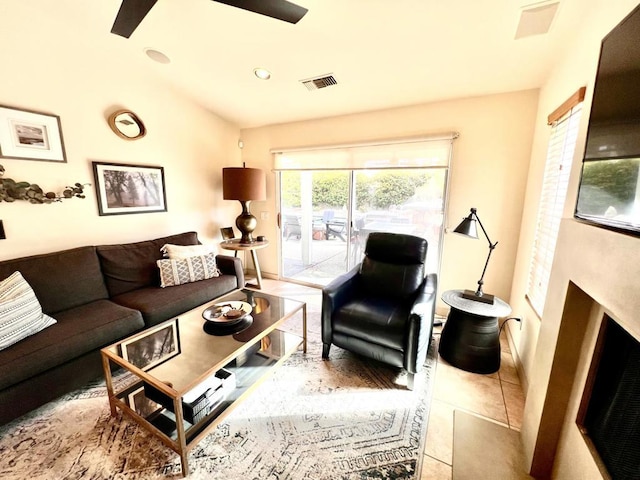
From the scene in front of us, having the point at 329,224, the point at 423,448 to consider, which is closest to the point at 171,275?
the point at 329,224

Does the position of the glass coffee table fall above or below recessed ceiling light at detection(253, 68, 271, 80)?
below

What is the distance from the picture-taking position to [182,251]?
2.84 m

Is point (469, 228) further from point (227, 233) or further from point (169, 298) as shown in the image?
point (227, 233)

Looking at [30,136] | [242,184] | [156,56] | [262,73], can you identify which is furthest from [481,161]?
[30,136]

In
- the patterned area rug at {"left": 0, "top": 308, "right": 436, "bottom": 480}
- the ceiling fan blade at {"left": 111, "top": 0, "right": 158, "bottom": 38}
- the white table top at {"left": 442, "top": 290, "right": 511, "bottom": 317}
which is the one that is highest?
the ceiling fan blade at {"left": 111, "top": 0, "right": 158, "bottom": 38}

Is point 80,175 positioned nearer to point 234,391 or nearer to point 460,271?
point 234,391

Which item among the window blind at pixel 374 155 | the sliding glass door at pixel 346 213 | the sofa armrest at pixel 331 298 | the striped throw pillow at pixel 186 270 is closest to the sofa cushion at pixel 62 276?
the striped throw pillow at pixel 186 270

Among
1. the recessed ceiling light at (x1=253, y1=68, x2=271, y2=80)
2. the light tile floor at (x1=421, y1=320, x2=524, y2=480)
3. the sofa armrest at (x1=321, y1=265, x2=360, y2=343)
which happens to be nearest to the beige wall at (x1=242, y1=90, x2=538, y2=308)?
the light tile floor at (x1=421, y1=320, x2=524, y2=480)

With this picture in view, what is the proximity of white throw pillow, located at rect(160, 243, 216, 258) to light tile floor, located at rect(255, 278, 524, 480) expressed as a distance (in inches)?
99.2

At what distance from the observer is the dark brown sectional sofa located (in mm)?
1538

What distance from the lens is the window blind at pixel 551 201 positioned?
1.62m

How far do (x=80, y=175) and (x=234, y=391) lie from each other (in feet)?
7.90

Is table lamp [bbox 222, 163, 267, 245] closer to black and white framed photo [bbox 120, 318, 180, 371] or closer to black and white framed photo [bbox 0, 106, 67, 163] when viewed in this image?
black and white framed photo [bbox 0, 106, 67, 163]

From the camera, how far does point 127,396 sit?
1.63 meters
